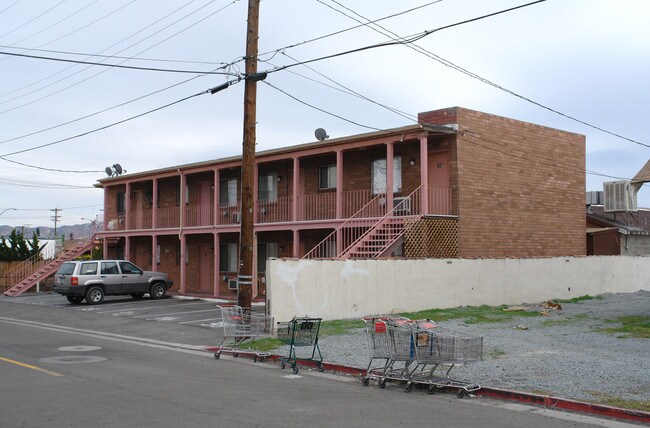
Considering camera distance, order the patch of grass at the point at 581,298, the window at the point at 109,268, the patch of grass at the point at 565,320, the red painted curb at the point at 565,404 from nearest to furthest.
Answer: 1. the red painted curb at the point at 565,404
2. the patch of grass at the point at 565,320
3. the patch of grass at the point at 581,298
4. the window at the point at 109,268

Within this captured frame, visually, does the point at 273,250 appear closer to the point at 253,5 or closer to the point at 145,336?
the point at 145,336

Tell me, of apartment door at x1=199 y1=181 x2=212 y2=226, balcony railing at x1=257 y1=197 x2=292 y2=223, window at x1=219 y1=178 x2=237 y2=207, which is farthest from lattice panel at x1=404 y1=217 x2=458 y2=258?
apartment door at x1=199 y1=181 x2=212 y2=226

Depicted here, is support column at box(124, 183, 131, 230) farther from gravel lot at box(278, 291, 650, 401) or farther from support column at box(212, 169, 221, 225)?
gravel lot at box(278, 291, 650, 401)

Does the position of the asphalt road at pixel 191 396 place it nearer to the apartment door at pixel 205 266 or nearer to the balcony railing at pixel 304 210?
the balcony railing at pixel 304 210

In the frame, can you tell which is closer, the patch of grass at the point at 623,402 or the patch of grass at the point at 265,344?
the patch of grass at the point at 623,402

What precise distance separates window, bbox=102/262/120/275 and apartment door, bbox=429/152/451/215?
13251 millimetres

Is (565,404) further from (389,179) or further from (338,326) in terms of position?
(389,179)

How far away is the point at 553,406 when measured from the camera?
891 cm

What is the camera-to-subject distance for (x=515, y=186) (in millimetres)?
25719

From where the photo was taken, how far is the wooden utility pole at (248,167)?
16109 millimetres

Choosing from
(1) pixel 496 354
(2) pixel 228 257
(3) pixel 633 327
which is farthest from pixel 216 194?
(1) pixel 496 354

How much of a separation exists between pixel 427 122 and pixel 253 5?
31.6ft

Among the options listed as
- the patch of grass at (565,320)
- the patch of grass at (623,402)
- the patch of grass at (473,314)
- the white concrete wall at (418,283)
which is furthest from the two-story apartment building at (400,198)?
the patch of grass at (623,402)

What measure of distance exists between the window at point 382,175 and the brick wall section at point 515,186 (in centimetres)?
202
